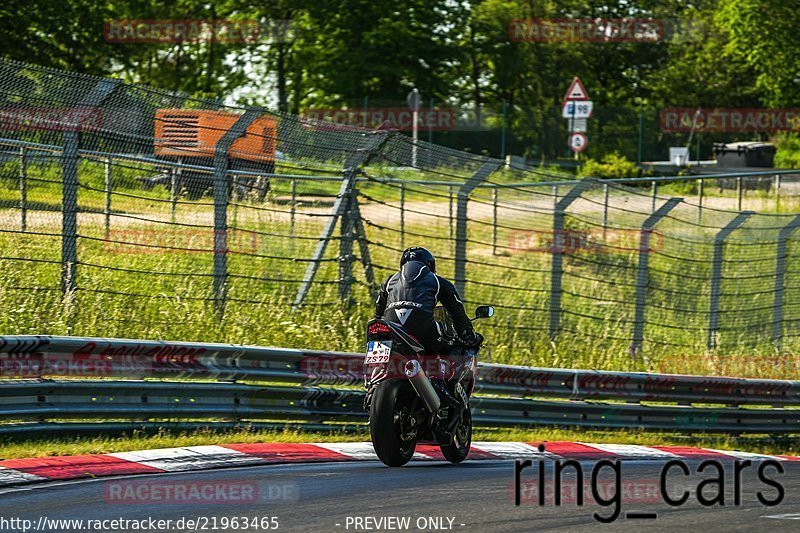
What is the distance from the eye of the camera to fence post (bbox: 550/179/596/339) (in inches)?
549

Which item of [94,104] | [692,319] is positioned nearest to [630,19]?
[692,319]

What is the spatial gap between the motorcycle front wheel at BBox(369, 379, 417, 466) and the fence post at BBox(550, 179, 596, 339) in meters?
5.13

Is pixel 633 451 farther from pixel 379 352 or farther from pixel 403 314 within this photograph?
pixel 379 352

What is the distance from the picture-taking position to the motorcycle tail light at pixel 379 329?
29.6 feet

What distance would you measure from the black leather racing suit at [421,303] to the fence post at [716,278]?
6.39 metres

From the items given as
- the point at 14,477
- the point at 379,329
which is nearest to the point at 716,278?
the point at 379,329

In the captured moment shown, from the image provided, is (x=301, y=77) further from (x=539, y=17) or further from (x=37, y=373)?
(x=37, y=373)

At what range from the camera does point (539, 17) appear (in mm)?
54500

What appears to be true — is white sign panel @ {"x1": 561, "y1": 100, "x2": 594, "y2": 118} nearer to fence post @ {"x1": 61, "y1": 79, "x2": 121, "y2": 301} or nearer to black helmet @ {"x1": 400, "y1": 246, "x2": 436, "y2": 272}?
fence post @ {"x1": 61, "y1": 79, "x2": 121, "y2": 301}

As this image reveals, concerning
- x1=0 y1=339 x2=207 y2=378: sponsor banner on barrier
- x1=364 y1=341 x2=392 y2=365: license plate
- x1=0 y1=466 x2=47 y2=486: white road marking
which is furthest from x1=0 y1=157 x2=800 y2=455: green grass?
x1=364 y1=341 x2=392 y2=365: license plate

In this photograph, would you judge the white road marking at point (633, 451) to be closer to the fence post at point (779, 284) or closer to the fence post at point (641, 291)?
the fence post at point (641, 291)

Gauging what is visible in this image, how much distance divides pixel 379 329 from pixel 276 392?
6.17 ft

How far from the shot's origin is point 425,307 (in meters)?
9.41

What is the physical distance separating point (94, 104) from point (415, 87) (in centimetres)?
3386
